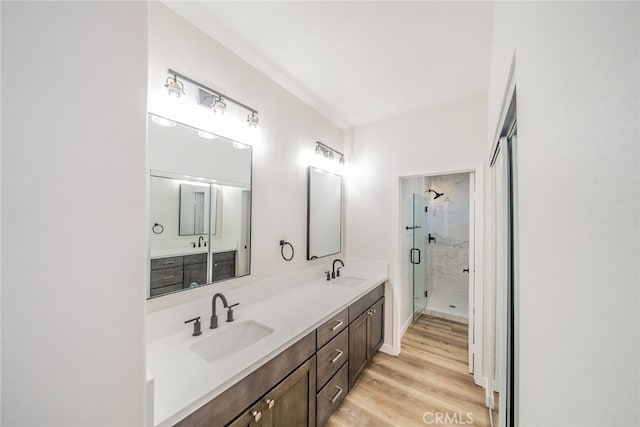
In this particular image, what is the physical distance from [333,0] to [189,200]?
141 cm

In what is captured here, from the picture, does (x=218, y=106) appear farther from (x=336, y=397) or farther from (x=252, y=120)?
(x=336, y=397)

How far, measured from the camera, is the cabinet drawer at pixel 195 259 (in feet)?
4.50

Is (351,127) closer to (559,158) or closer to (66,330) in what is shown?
(559,158)

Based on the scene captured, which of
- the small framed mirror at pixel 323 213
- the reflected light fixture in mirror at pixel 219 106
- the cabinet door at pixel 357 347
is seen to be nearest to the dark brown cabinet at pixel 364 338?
the cabinet door at pixel 357 347

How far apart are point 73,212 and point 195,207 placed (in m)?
0.98

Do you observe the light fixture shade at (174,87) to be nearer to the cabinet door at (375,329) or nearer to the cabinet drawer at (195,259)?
the cabinet drawer at (195,259)

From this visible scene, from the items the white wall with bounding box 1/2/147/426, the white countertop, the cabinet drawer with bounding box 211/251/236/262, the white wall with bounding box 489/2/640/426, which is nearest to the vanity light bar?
the white wall with bounding box 1/2/147/426

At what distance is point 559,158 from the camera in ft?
1.26

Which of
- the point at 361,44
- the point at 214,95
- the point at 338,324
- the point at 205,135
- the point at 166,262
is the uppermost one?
the point at 361,44

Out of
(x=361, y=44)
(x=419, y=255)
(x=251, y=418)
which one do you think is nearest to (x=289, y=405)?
(x=251, y=418)

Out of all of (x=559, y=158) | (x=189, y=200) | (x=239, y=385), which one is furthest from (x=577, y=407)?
(x=189, y=200)

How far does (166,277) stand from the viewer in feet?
4.14

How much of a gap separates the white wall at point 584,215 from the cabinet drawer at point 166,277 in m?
1.51

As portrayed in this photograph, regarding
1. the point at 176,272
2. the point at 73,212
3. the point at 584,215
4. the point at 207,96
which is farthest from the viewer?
the point at 207,96
